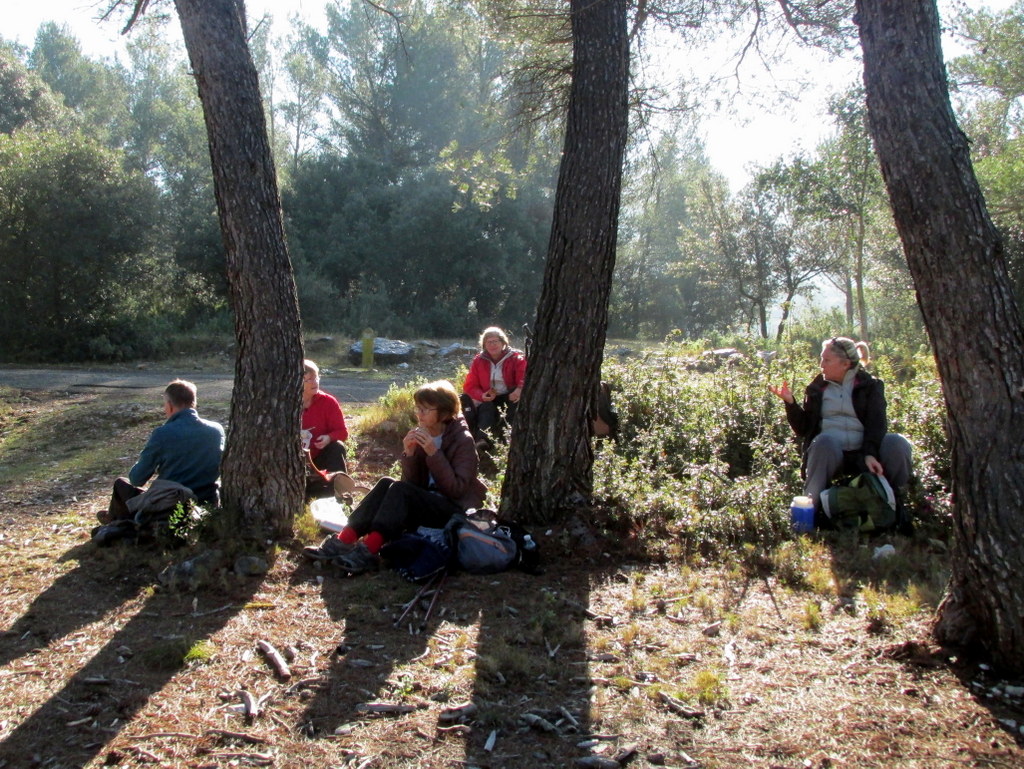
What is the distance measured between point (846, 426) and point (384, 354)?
1358 cm

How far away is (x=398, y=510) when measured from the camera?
5.00 m

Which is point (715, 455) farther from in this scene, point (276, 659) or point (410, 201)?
point (410, 201)

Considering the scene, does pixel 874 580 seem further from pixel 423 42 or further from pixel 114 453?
pixel 423 42

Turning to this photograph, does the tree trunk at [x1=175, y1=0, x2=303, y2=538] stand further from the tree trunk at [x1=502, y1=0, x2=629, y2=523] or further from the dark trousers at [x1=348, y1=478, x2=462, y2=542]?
the tree trunk at [x1=502, y1=0, x2=629, y2=523]

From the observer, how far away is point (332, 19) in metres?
28.9

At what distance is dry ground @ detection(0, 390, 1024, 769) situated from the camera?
2936 millimetres

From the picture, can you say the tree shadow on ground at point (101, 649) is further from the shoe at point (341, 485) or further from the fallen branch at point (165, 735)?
the shoe at point (341, 485)

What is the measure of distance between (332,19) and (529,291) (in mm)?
11642

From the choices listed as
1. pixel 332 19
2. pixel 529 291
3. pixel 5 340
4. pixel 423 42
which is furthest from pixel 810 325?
pixel 5 340

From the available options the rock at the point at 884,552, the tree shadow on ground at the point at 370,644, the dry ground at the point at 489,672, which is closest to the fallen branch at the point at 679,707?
the dry ground at the point at 489,672

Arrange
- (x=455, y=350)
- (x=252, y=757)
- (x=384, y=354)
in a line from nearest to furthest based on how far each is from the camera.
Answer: (x=252, y=757) < (x=384, y=354) < (x=455, y=350)

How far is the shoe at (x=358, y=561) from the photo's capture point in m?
4.79

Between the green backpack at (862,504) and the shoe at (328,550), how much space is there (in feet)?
10.5

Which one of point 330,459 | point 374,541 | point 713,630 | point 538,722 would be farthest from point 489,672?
point 330,459
